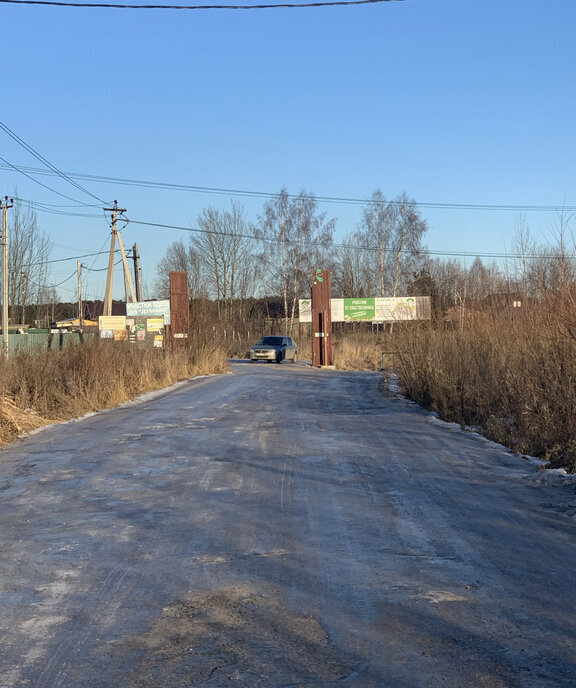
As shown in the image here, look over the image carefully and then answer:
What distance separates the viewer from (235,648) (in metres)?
3.81

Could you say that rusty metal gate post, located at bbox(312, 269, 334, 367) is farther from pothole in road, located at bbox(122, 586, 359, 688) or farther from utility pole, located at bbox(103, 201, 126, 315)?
pothole in road, located at bbox(122, 586, 359, 688)

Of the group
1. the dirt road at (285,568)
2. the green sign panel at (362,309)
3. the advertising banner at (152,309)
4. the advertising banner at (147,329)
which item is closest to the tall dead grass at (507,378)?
the dirt road at (285,568)

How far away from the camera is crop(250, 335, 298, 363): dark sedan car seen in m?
39.4

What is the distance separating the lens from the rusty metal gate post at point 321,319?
36375 millimetres

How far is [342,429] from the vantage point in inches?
474

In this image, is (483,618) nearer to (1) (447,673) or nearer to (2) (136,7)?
(1) (447,673)

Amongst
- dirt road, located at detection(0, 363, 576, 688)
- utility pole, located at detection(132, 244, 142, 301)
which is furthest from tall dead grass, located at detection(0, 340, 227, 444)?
utility pole, located at detection(132, 244, 142, 301)

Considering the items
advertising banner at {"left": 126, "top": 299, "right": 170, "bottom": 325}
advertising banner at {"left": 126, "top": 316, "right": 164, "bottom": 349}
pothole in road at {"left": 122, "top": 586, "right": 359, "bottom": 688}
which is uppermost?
advertising banner at {"left": 126, "top": 299, "right": 170, "bottom": 325}

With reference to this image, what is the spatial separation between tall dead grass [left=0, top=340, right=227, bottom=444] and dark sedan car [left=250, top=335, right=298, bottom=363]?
17803mm

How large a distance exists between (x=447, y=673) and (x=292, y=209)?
5380 cm

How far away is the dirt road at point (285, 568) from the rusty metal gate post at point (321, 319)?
2627 centimetres

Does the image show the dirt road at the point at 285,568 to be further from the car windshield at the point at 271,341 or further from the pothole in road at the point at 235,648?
the car windshield at the point at 271,341

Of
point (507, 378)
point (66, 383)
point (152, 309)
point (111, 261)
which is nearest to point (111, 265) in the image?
point (111, 261)

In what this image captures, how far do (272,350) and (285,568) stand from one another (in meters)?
34.3
